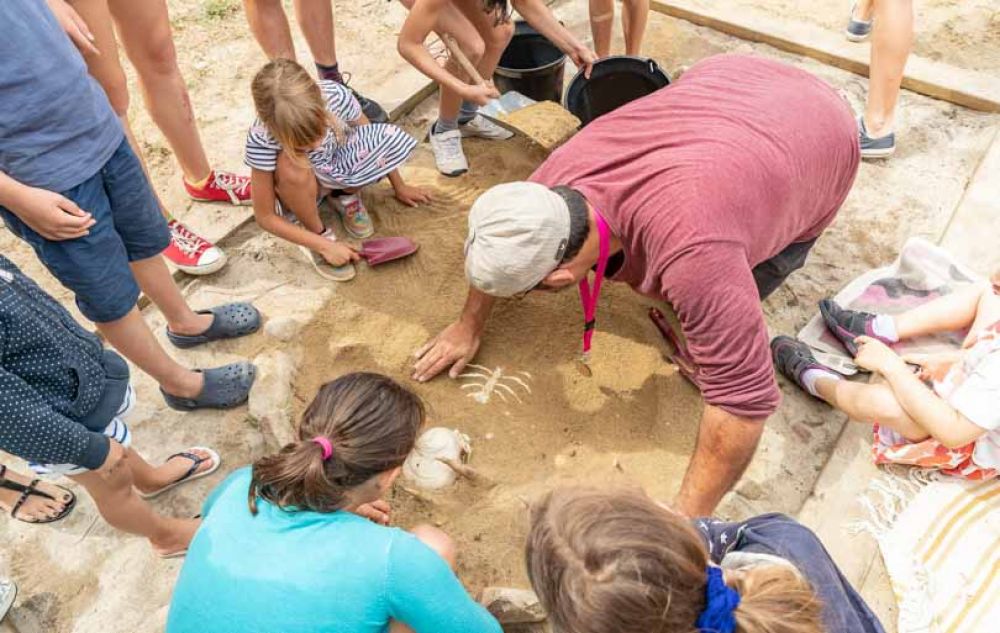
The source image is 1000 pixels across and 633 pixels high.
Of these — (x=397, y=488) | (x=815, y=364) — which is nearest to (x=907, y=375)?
(x=815, y=364)

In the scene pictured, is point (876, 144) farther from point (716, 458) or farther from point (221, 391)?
point (221, 391)

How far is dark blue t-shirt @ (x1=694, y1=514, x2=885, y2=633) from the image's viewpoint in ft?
4.41

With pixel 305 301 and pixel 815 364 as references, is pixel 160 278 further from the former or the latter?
pixel 815 364

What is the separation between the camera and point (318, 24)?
3.16 metres

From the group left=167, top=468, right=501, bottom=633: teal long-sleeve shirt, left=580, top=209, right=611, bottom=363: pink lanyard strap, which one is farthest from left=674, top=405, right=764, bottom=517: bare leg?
left=167, top=468, right=501, bottom=633: teal long-sleeve shirt

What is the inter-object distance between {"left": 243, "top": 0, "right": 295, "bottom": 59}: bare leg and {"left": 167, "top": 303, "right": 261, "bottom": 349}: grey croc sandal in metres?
1.23

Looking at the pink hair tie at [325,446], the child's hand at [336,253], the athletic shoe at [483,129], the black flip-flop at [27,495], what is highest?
the pink hair tie at [325,446]

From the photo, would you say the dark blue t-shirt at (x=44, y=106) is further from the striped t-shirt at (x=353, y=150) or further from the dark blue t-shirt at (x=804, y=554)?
the dark blue t-shirt at (x=804, y=554)

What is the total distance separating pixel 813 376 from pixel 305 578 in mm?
1851

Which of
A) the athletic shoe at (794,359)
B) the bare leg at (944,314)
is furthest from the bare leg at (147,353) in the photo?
the bare leg at (944,314)

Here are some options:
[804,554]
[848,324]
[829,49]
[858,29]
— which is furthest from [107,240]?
[858,29]

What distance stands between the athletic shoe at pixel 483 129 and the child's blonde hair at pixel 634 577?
8.75 feet

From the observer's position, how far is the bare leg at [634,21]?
347 cm

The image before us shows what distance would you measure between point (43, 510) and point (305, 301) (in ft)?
3.60
